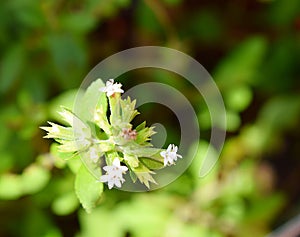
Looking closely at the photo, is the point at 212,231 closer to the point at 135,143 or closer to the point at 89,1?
the point at 89,1

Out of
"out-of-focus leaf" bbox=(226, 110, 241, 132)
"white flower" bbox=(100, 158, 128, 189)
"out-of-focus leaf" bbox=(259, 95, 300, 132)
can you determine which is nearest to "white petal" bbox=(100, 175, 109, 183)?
"white flower" bbox=(100, 158, 128, 189)

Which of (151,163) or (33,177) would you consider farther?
(33,177)

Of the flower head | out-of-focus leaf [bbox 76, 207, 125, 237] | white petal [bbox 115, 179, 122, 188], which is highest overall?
out-of-focus leaf [bbox 76, 207, 125, 237]

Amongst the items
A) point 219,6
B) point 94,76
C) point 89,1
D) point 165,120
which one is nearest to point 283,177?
point 165,120

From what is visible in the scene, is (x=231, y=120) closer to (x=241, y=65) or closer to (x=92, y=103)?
(x=241, y=65)

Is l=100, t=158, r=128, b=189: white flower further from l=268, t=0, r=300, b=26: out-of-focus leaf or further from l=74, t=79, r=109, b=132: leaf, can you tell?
l=268, t=0, r=300, b=26: out-of-focus leaf

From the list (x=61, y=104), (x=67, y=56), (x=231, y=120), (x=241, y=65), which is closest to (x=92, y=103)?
(x=61, y=104)

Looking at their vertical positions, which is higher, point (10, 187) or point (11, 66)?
point (11, 66)
